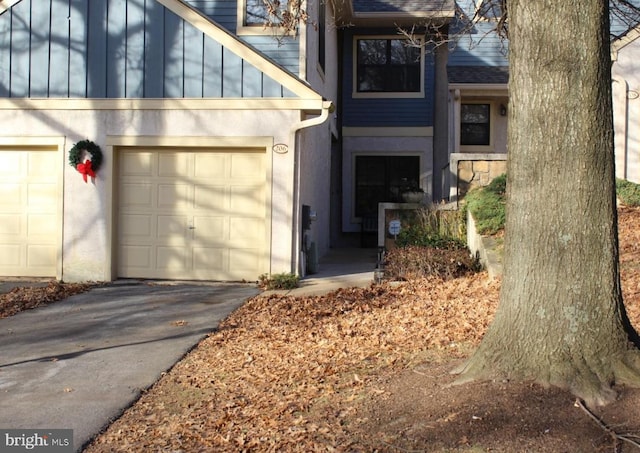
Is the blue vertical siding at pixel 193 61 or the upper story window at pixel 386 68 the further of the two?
the upper story window at pixel 386 68

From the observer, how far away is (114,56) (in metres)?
11.0

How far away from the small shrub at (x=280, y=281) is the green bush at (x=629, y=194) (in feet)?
18.8

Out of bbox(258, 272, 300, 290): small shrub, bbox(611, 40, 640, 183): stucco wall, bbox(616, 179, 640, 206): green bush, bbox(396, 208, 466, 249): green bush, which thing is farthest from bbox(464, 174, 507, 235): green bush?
bbox(611, 40, 640, 183): stucco wall

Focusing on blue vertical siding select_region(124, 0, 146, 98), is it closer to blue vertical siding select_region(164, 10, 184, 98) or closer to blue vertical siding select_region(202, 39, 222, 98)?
blue vertical siding select_region(164, 10, 184, 98)

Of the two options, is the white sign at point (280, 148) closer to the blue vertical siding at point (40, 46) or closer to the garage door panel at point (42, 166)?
the garage door panel at point (42, 166)

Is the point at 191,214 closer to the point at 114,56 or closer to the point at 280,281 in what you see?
the point at 280,281

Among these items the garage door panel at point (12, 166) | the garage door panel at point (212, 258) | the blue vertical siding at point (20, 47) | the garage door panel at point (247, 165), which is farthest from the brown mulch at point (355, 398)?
the blue vertical siding at point (20, 47)

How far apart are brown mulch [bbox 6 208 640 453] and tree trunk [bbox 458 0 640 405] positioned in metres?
0.29

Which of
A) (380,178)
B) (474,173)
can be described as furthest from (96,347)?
(380,178)

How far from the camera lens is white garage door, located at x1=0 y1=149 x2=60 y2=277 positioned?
11.4m

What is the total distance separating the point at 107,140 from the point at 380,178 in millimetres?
9253

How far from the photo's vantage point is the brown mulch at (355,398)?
3.98 meters

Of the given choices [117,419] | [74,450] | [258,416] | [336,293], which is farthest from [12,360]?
[336,293]

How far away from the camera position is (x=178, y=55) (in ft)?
35.6
